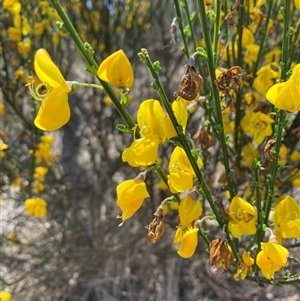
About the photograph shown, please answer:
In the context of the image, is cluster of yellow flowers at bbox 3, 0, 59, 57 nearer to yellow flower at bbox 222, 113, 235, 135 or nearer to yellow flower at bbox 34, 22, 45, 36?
yellow flower at bbox 34, 22, 45, 36

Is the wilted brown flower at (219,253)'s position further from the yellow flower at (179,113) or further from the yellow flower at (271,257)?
the yellow flower at (179,113)

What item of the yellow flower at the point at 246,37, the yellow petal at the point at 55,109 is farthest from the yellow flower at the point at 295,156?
the yellow petal at the point at 55,109

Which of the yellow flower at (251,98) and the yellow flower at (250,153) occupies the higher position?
the yellow flower at (251,98)

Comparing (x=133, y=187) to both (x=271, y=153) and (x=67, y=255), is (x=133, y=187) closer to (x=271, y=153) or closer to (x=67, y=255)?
(x=271, y=153)

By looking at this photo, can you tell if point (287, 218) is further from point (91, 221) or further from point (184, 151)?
point (91, 221)

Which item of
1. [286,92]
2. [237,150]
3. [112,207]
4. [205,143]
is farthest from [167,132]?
[112,207]
